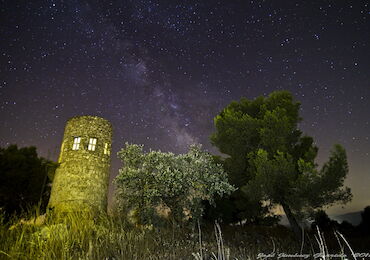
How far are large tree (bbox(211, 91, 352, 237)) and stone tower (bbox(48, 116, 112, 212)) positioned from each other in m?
9.43

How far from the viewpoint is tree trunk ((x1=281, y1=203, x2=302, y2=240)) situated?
13.5m

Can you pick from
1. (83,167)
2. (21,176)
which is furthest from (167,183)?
(21,176)

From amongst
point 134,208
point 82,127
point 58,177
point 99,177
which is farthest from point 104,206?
point 134,208

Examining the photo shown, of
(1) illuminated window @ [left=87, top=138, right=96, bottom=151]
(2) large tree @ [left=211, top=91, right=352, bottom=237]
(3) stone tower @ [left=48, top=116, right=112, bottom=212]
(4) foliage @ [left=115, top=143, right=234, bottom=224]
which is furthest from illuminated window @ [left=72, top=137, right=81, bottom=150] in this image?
(2) large tree @ [left=211, top=91, right=352, bottom=237]

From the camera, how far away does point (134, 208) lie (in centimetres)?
1291

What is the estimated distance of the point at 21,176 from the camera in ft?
77.7

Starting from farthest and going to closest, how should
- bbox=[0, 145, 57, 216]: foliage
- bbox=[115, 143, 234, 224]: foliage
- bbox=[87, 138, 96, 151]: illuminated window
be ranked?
bbox=[0, 145, 57, 216]: foliage
bbox=[87, 138, 96, 151]: illuminated window
bbox=[115, 143, 234, 224]: foliage

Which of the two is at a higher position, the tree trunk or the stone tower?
the stone tower

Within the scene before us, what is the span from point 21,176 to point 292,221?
2342 centimetres

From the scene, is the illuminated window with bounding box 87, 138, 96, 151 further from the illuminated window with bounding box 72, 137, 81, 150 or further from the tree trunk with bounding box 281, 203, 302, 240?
the tree trunk with bounding box 281, 203, 302, 240

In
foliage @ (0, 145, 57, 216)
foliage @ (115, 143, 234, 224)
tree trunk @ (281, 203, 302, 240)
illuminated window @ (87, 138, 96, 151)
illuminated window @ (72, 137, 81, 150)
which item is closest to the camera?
foliage @ (115, 143, 234, 224)

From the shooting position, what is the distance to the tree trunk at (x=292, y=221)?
13.5 metres

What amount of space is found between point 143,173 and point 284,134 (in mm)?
8325

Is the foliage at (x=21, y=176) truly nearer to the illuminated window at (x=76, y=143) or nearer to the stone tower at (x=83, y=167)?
the stone tower at (x=83, y=167)
